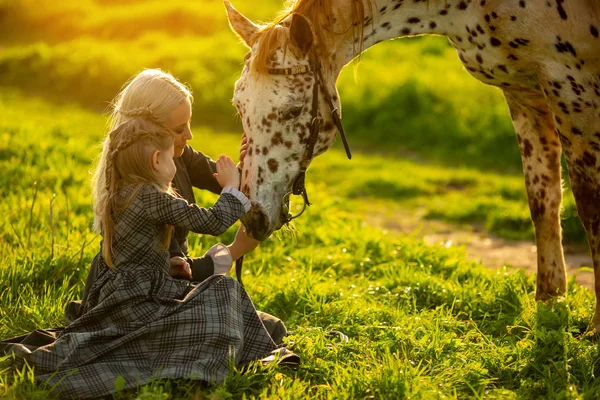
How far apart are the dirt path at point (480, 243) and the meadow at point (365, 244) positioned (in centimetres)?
20

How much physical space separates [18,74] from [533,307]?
11.6 meters

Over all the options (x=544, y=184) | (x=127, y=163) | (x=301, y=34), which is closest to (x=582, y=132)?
(x=544, y=184)

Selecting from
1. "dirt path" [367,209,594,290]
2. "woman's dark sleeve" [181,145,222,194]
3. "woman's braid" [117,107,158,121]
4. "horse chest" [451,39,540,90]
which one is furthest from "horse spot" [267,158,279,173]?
"dirt path" [367,209,594,290]

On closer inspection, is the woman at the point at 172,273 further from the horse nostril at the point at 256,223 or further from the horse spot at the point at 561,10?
the horse spot at the point at 561,10

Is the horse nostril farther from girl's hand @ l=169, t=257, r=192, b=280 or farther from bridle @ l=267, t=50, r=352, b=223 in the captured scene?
girl's hand @ l=169, t=257, r=192, b=280

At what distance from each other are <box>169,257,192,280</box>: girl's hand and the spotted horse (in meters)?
0.36

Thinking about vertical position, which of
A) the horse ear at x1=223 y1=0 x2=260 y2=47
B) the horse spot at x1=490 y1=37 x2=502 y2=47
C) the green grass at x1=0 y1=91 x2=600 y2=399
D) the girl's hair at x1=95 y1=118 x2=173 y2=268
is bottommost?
the green grass at x1=0 y1=91 x2=600 y2=399

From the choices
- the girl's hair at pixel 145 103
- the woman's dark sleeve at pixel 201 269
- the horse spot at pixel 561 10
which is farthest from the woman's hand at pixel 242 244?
the horse spot at pixel 561 10

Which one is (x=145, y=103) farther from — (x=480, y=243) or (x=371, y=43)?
(x=480, y=243)

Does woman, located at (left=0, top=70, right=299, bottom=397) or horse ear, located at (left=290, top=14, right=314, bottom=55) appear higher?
horse ear, located at (left=290, top=14, right=314, bottom=55)

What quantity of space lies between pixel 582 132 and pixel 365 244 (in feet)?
6.65

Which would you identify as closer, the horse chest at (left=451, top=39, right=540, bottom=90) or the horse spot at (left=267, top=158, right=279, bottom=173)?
the horse spot at (left=267, top=158, right=279, bottom=173)

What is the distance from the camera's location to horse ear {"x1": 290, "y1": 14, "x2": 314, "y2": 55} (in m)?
3.36

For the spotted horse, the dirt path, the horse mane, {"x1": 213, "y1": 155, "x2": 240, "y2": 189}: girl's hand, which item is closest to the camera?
{"x1": 213, "y1": 155, "x2": 240, "y2": 189}: girl's hand
